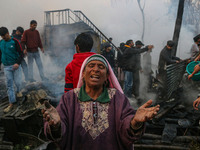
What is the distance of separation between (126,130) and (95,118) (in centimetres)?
32

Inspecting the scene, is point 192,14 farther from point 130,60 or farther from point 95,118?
point 95,118

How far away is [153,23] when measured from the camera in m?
28.7

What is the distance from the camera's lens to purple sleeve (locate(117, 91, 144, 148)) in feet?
4.75

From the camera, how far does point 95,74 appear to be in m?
1.73

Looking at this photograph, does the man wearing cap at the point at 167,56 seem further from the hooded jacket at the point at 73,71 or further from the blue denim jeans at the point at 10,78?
the blue denim jeans at the point at 10,78

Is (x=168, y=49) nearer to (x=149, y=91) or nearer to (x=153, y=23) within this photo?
(x=149, y=91)

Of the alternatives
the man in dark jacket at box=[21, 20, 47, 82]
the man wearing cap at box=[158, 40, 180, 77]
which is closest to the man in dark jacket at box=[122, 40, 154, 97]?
the man wearing cap at box=[158, 40, 180, 77]

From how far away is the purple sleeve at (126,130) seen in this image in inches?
57.0

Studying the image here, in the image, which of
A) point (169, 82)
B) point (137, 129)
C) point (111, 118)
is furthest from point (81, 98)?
point (169, 82)

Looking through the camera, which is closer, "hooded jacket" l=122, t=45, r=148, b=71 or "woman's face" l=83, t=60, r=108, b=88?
"woman's face" l=83, t=60, r=108, b=88

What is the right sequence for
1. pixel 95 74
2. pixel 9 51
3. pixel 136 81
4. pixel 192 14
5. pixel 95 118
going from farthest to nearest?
pixel 192 14 < pixel 136 81 < pixel 9 51 < pixel 95 74 < pixel 95 118

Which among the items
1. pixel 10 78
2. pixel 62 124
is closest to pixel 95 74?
pixel 62 124

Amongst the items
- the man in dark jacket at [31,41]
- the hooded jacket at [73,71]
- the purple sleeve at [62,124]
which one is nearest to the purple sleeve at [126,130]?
the purple sleeve at [62,124]

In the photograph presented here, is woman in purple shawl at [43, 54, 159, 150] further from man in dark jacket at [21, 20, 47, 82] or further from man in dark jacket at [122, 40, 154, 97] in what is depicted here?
man in dark jacket at [21, 20, 47, 82]
